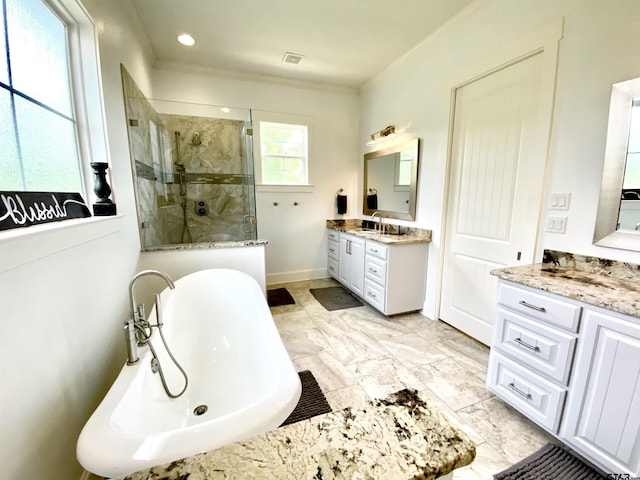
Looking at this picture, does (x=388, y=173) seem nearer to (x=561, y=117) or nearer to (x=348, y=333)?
(x=561, y=117)

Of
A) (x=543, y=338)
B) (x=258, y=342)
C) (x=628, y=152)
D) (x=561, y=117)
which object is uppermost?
(x=561, y=117)

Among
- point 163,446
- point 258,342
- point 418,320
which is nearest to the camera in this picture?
point 163,446

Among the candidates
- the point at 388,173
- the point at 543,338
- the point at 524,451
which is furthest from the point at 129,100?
the point at 524,451

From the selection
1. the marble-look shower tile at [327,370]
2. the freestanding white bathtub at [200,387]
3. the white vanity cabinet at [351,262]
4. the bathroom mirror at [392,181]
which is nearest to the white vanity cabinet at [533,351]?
the marble-look shower tile at [327,370]

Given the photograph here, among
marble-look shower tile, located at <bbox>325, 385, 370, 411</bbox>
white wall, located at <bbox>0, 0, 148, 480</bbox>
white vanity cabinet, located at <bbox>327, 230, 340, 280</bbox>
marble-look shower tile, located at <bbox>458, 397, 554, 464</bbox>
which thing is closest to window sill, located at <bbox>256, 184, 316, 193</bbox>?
white vanity cabinet, located at <bbox>327, 230, 340, 280</bbox>

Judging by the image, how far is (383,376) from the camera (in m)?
1.91

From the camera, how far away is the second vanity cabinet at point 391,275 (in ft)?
8.87

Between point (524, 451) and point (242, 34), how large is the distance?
3777 mm

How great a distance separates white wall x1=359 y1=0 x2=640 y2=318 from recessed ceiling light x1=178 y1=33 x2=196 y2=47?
7.72ft

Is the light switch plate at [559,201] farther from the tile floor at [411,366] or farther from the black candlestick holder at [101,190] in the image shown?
the black candlestick holder at [101,190]

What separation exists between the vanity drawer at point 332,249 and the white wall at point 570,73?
151cm

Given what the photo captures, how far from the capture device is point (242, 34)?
2.57 m

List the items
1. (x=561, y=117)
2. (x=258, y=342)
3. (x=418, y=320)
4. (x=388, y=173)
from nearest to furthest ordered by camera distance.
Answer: (x=258, y=342), (x=561, y=117), (x=418, y=320), (x=388, y=173)

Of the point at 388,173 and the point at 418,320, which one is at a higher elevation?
the point at 388,173
